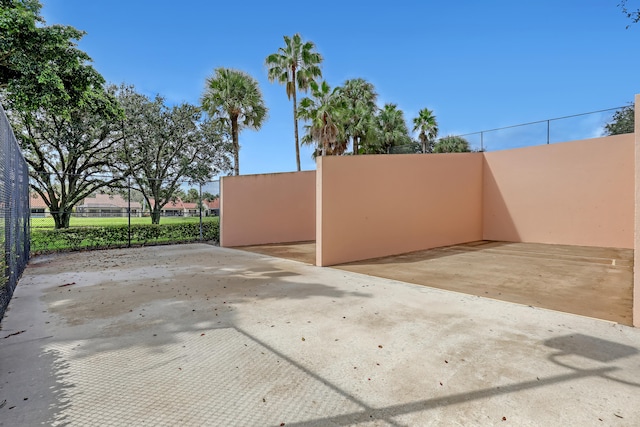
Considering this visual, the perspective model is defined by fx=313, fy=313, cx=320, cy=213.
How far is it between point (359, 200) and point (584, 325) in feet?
15.7

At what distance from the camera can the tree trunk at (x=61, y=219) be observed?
29.4 ft

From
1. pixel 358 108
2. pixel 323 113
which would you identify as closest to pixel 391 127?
pixel 358 108

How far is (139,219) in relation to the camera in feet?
33.2

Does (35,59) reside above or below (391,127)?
below

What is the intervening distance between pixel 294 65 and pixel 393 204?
10.6 m

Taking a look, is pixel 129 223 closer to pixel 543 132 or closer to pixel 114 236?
pixel 114 236

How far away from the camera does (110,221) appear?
31.6ft

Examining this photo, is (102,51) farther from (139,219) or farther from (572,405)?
(572,405)

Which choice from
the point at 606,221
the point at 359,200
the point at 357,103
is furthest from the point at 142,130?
the point at 606,221

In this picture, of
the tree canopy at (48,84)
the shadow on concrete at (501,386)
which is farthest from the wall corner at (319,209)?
the tree canopy at (48,84)

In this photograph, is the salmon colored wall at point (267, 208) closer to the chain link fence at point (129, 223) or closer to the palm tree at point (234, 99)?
the chain link fence at point (129, 223)

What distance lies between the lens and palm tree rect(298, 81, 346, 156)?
14.6 metres

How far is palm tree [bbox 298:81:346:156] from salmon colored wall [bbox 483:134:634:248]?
6.82m

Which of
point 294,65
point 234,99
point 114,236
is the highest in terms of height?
point 294,65
